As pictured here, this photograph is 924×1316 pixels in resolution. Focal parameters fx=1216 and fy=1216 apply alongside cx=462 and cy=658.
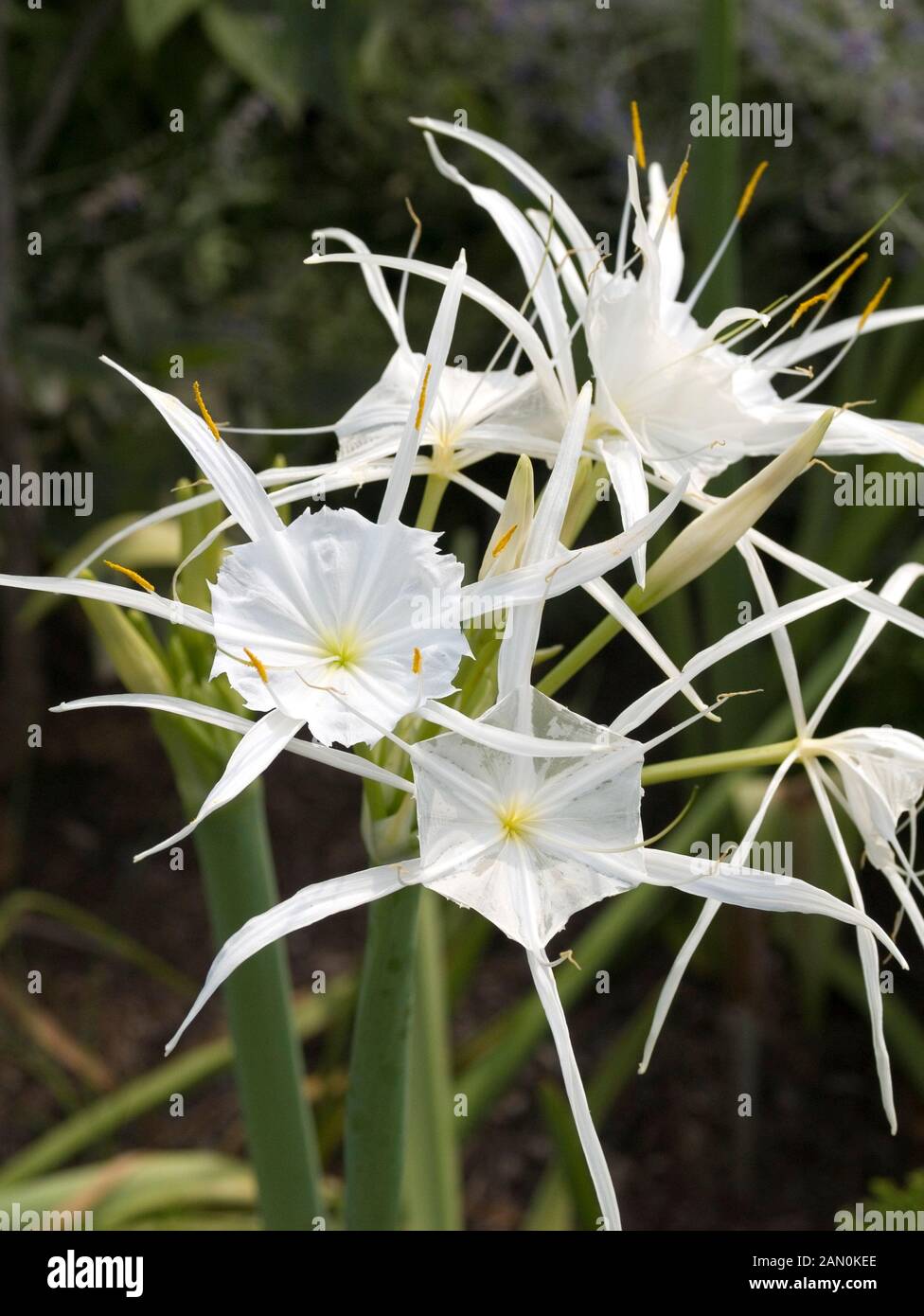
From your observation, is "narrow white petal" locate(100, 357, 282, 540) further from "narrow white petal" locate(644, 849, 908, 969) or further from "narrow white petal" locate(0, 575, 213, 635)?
"narrow white petal" locate(644, 849, 908, 969)

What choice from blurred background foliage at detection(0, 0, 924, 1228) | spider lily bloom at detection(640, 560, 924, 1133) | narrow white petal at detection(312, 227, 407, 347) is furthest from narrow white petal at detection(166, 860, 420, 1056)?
blurred background foliage at detection(0, 0, 924, 1228)

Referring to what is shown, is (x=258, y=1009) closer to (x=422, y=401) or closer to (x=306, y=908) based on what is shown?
(x=306, y=908)

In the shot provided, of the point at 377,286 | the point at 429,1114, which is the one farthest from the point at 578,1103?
the point at 429,1114

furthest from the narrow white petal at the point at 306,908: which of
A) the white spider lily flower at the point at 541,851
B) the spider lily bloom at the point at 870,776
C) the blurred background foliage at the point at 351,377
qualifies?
the blurred background foliage at the point at 351,377

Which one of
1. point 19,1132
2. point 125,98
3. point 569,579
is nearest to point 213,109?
point 125,98
